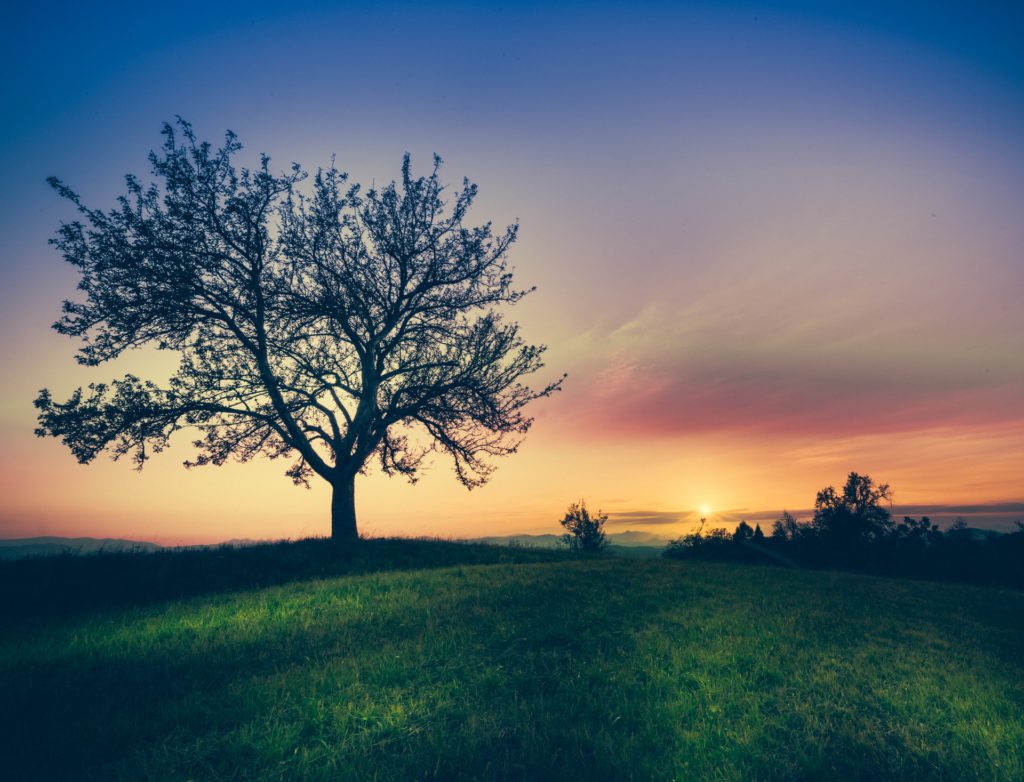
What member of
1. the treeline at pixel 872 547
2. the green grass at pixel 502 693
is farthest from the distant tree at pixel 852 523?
the green grass at pixel 502 693

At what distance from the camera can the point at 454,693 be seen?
4.91 m

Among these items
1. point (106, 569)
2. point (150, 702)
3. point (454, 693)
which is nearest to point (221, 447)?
point (106, 569)

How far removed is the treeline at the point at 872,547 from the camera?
21000mm

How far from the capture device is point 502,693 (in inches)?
196

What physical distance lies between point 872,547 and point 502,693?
87.5 feet

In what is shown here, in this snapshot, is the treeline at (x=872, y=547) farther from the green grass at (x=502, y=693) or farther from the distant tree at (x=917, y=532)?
the green grass at (x=502, y=693)

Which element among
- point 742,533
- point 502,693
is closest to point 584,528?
point 742,533

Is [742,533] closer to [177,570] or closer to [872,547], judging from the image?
[872,547]

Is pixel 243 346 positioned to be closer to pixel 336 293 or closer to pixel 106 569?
pixel 336 293

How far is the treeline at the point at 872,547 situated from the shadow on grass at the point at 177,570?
12514mm

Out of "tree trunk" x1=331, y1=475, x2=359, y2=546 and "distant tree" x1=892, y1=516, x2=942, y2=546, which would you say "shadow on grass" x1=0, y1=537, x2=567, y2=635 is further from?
"distant tree" x1=892, y1=516, x2=942, y2=546

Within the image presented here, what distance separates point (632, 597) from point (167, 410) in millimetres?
17528

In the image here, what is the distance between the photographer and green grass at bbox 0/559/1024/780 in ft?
12.5

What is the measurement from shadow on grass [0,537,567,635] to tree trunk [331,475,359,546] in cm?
115
